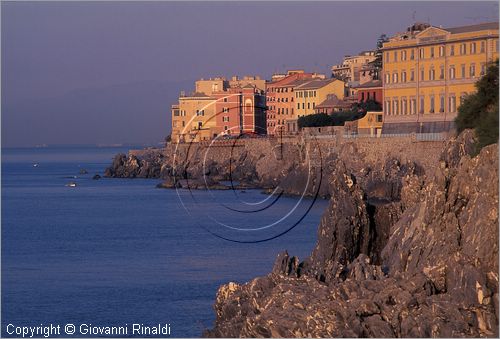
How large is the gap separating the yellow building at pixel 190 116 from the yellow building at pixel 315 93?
937 cm

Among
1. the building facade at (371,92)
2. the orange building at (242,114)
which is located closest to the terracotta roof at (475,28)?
the building facade at (371,92)

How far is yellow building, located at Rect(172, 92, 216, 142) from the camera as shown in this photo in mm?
74125

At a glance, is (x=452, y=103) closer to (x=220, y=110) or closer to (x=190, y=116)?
(x=220, y=110)

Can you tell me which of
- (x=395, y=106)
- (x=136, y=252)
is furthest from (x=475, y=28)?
(x=136, y=252)

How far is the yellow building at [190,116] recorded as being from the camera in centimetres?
7412

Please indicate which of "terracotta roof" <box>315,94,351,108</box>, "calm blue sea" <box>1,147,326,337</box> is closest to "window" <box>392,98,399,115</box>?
"calm blue sea" <box>1,147,326,337</box>

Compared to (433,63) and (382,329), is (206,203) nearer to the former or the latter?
(433,63)

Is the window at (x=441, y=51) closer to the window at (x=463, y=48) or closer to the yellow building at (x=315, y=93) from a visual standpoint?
the window at (x=463, y=48)

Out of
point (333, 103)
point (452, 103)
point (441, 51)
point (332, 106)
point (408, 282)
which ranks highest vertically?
point (441, 51)

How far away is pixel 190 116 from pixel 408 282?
203 feet

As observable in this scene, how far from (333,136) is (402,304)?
111 feet

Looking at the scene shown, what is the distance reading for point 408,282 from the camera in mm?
14906

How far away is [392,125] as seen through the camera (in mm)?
45062

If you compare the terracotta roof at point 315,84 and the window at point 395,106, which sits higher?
the terracotta roof at point 315,84
